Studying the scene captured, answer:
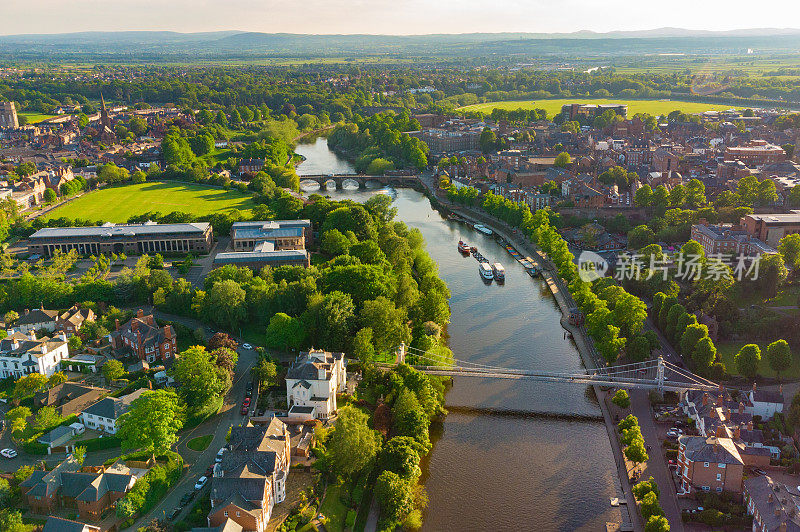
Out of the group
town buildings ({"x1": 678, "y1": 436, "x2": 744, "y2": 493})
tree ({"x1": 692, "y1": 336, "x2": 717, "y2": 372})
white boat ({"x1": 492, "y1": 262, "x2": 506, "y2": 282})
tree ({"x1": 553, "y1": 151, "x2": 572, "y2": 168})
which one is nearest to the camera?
town buildings ({"x1": 678, "y1": 436, "x2": 744, "y2": 493})

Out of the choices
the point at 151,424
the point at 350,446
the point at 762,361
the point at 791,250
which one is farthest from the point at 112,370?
the point at 791,250

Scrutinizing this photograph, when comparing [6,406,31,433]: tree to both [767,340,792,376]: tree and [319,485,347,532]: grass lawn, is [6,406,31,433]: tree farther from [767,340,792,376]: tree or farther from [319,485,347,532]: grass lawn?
[767,340,792,376]: tree

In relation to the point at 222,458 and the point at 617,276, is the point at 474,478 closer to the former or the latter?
the point at 222,458

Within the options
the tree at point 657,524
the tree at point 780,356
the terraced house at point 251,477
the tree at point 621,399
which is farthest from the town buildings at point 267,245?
the tree at point 657,524

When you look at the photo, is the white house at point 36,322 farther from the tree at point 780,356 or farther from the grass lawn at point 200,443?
the tree at point 780,356

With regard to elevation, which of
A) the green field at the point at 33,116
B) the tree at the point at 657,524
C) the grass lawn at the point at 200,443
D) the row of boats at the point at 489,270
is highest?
the green field at the point at 33,116

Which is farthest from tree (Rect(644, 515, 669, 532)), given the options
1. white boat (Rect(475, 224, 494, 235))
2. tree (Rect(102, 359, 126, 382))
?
white boat (Rect(475, 224, 494, 235))
